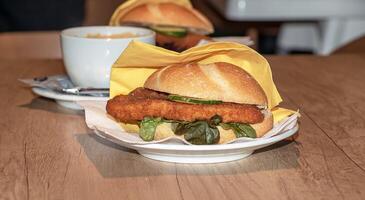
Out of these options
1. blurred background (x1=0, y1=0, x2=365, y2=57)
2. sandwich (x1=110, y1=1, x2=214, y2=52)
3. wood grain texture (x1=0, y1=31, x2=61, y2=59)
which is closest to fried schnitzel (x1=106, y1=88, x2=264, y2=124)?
sandwich (x1=110, y1=1, x2=214, y2=52)

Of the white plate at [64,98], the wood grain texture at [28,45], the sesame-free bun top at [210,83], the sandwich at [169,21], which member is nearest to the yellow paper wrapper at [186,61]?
the sesame-free bun top at [210,83]

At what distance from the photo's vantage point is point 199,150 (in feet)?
2.72

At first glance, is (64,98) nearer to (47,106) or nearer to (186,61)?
(47,106)

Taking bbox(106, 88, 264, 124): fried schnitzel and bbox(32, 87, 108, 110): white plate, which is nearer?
bbox(106, 88, 264, 124): fried schnitzel

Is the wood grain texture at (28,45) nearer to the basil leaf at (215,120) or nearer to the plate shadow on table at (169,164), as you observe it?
the plate shadow on table at (169,164)

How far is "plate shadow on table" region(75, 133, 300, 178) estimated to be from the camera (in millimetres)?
851

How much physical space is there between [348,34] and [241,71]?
229 cm

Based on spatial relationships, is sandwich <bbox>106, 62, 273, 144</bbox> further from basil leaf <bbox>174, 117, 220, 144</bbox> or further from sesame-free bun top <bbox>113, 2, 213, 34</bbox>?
sesame-free bun top <bbox>113, 2, 213, 34</bbox>

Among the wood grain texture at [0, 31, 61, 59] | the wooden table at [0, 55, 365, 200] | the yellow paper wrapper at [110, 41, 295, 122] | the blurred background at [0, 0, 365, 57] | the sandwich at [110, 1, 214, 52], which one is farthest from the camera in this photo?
the blurred background at [0, 0, 365, 57]

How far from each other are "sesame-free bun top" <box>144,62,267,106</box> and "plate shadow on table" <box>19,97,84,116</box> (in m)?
0.30

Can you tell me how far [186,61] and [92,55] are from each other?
0.98 ft

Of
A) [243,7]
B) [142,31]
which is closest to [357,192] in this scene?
[142,31]

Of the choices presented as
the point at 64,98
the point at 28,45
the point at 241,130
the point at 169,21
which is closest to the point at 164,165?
the point at 241,130

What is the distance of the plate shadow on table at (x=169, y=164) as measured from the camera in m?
0.85
